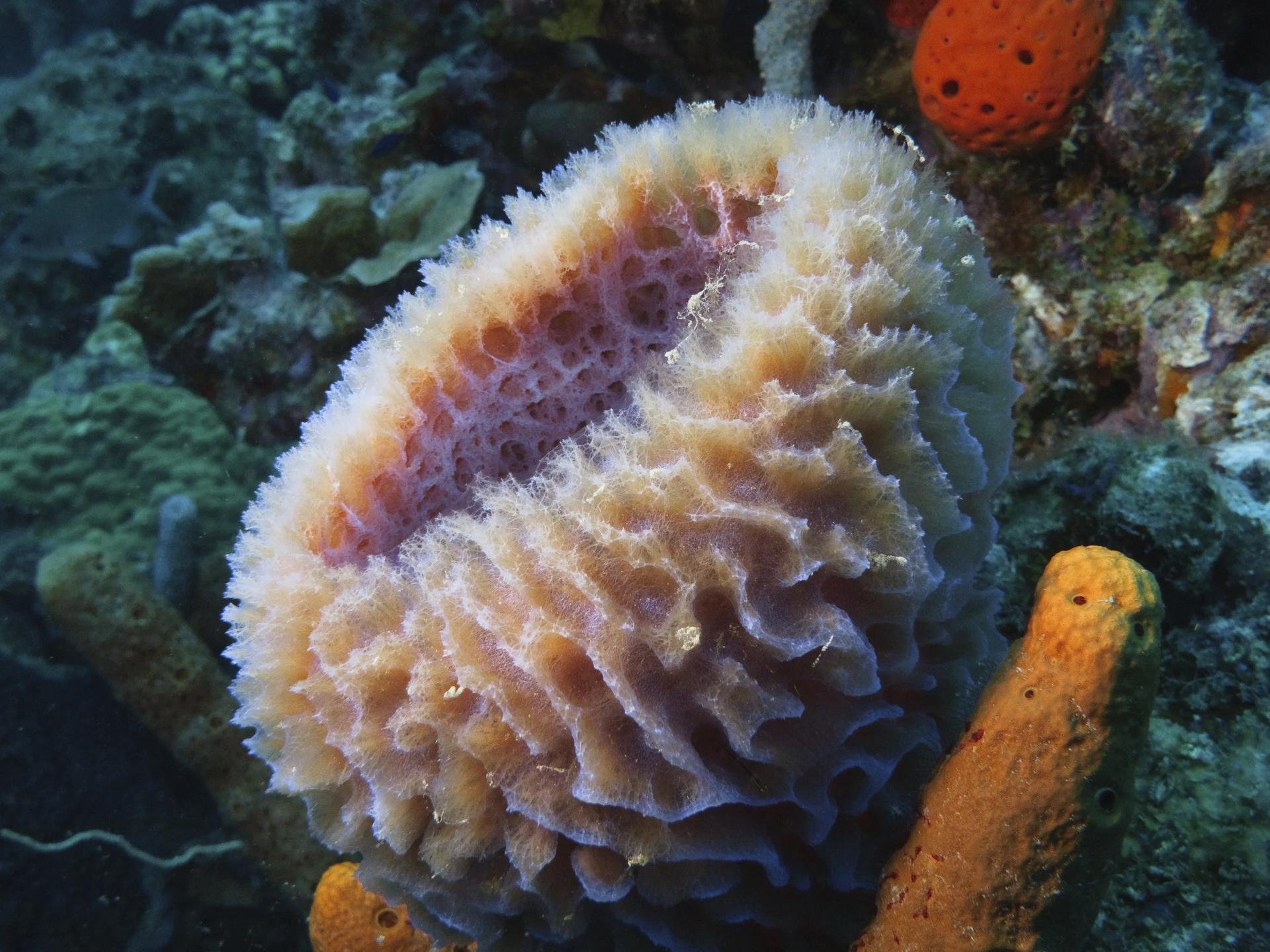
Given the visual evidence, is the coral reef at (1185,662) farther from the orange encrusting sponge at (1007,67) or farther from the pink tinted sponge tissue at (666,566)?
the orange encrusting sponge at (1007,67)

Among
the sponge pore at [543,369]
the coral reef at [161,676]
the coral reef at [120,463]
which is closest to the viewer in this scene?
the sponge pore at [543,369]

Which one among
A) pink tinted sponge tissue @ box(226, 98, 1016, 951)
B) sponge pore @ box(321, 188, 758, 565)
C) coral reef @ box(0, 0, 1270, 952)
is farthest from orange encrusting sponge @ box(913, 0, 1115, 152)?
sponge pore @ box(321, 188, 758, 565)

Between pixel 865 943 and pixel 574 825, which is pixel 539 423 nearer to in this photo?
pixel 574 825

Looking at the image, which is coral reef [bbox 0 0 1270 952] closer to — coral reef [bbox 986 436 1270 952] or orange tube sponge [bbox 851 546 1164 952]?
coral reef [bbox 986 436 1270 952]

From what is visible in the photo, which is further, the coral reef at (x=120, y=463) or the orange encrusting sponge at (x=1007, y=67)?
the coral reef at (x=120, y=463)

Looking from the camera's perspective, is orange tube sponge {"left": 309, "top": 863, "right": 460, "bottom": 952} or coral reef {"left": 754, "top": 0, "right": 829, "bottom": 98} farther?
coral reef {"left": 754, "top": 0, "right": 829, "bottom": 98}

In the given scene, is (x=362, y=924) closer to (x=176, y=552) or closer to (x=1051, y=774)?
(x=1051, y=774)

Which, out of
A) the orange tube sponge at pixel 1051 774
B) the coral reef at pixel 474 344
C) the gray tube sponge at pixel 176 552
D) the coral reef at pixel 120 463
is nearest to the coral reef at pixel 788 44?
the coral reef at pixel 474 344
